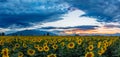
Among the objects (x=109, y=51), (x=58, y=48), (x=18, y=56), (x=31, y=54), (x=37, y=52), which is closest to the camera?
(x=18, y=56)

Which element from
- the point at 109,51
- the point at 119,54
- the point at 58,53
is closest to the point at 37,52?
the point at 58,53

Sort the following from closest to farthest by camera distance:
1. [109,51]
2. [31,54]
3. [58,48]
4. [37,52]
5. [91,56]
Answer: [91,56] < [31,54] < [37,52] < [58,48] < [109,51]

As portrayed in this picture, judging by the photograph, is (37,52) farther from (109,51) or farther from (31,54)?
(109,51)

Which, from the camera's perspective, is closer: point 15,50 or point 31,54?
point 31,54

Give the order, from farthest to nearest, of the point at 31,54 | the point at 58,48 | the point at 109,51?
the point at 109,51 < the point at 58,48 < the point at 31,54

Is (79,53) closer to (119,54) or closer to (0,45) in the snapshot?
Result: (119,54)

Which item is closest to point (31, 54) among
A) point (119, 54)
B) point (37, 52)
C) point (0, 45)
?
point (37, 52)

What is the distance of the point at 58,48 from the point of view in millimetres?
14055

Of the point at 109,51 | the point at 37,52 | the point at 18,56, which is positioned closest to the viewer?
the point at 18,56

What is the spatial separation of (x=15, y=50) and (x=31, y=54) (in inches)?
55.4

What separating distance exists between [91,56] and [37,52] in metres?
4.38

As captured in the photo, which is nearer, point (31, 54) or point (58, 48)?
point (31, 54)

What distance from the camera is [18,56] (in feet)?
32.8

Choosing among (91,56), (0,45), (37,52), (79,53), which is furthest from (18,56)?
(0,45)
